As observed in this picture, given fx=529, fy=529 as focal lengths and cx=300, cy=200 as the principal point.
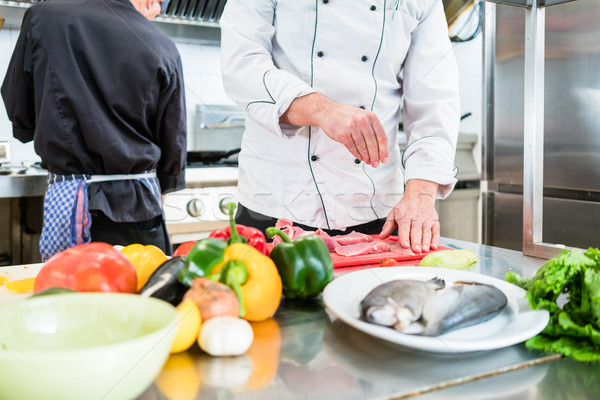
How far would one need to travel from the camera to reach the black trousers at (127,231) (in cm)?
137

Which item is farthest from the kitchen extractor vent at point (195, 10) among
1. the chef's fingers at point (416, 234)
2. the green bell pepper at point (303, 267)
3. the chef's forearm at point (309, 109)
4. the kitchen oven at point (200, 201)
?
the green bell pepper at point (303, 267)

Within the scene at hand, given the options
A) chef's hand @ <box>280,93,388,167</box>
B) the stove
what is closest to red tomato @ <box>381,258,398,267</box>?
chef's hand @ <box>280,93,388,167</box>

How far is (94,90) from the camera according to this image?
1296 millimetres

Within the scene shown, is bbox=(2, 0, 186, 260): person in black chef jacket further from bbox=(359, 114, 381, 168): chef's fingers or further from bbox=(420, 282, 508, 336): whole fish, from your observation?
bbox=(420, 282, 508, 336): whole fish

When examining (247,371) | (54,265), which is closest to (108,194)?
(54,265)

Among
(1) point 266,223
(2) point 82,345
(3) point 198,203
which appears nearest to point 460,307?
(2) point 82,345

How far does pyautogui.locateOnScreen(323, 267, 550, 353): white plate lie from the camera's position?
0.43m

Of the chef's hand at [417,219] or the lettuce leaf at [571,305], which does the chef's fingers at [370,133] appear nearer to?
the chef's hand at [417,219]

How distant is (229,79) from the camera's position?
1.01 meters

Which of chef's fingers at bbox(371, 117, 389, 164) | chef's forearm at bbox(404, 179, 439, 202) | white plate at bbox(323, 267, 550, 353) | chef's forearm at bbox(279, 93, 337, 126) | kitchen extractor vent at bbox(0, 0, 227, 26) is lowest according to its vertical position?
white plate at bbox(323, 267, 550, 353)

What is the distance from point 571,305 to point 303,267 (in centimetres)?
27

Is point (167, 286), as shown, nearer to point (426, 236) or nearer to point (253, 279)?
point (253, 279)

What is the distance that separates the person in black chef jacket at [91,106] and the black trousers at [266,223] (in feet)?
1.26

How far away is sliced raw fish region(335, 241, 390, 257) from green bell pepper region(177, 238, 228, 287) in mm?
401
